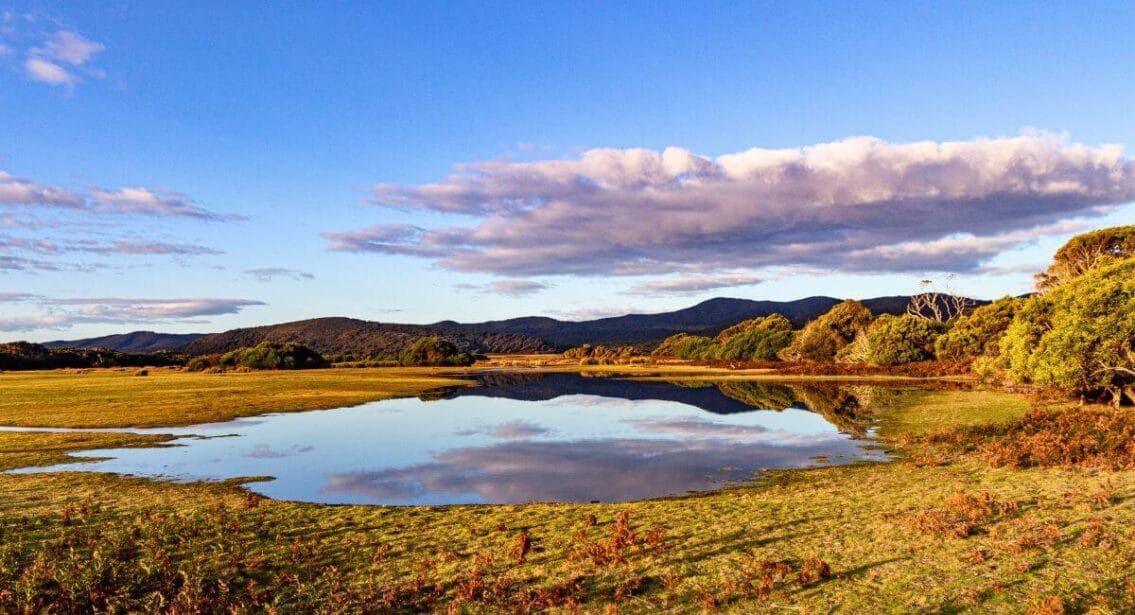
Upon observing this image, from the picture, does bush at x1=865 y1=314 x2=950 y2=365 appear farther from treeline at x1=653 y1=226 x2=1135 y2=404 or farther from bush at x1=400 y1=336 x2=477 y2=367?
bush at x1=400 y1=336 x2=477 y2=367

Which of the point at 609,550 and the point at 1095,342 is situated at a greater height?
the point at 1095,342

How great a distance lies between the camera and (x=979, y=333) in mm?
93812

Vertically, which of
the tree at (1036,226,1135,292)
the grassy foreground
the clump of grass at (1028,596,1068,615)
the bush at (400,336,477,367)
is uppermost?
the tree at (1036,226,1135,292)

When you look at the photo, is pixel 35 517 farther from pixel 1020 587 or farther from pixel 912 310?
pixel 912 310

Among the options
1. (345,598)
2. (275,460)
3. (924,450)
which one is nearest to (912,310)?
(924,450)

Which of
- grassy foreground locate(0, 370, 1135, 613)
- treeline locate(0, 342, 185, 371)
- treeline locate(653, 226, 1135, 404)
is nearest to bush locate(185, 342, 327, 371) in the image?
treeline locate(0, 342, 185, 371)

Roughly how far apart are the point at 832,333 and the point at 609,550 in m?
132

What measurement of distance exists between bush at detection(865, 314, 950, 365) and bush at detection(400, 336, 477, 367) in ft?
354

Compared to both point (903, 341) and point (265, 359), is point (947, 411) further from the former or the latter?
point (265, 359)


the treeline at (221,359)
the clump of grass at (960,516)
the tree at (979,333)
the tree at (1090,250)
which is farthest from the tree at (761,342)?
the clump of grass at (960,516)

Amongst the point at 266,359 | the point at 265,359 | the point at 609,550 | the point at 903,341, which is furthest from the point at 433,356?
the point at 609,550

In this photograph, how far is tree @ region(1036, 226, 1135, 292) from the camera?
7862 centimetres

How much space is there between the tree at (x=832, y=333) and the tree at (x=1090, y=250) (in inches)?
1877

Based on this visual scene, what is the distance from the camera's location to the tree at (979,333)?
289 feet
